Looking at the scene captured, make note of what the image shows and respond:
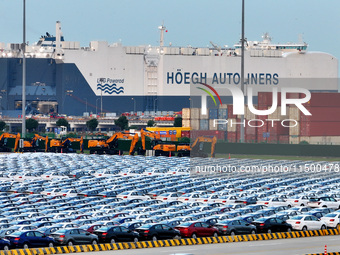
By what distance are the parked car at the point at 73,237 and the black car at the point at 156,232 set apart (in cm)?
226

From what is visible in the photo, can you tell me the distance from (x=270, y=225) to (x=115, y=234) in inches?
308

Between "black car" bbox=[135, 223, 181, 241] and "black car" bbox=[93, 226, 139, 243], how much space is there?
51cm

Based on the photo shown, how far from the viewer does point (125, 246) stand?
110ft

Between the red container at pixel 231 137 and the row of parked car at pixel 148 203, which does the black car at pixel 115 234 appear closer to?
the row of parked car at pixel 148 203

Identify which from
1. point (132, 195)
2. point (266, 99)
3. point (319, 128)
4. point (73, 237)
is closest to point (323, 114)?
point (319, 128)

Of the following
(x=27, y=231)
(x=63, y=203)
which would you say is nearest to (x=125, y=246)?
(x=27, y=231)

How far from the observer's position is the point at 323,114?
53.7 meters

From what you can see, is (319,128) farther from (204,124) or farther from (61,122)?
(61,122)

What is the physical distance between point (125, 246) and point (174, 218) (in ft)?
19.8

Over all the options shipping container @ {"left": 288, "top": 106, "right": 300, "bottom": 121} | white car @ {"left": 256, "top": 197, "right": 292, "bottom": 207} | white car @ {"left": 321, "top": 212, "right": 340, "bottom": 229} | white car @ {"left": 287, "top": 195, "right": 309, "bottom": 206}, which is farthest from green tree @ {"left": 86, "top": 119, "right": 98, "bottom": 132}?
white car @ {"left": 321, "top": 212, "right": 340, "bottom": 229}

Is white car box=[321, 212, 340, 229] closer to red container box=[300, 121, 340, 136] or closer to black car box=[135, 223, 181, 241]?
black car box=[135, 223, 181, 241]

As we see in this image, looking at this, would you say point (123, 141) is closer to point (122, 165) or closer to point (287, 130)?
point (122, 165)

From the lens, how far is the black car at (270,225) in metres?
38.3

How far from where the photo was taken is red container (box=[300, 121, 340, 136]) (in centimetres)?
5431
